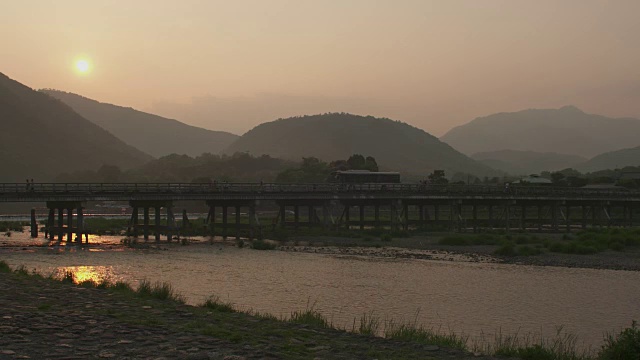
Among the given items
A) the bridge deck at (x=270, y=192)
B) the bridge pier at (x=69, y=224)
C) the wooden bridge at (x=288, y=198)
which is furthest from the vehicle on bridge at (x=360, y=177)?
the bridge pier at (x=69, y=224)

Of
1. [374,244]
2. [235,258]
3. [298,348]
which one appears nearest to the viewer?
[298,348]

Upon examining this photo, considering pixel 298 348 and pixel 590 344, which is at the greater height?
pixel 298 348

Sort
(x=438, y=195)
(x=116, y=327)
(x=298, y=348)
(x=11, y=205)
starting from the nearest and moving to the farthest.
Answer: (x=298, y=348) < (x=116, y=327) < (x=438, y=195) < (x=11, y=205)

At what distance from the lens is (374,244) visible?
5778 centimetres

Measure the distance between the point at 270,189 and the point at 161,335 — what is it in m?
52.9

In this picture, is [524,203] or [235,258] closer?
[235,258]

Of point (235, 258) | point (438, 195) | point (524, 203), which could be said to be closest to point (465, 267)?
point (235, 258)

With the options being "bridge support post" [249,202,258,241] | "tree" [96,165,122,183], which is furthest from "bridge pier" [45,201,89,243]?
"tree" [96,165,122,183]

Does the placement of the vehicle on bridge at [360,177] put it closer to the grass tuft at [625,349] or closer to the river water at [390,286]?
the river water at [390,286]

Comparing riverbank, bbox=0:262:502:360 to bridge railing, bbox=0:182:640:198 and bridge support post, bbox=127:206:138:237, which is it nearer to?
bridge railing, bbox=0:182:640:198

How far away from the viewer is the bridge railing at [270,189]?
2199 inches

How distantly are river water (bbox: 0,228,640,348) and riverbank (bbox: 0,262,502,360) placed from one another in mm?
4203

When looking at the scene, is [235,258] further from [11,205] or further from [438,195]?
[11,205]

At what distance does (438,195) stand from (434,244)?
18.3 m
